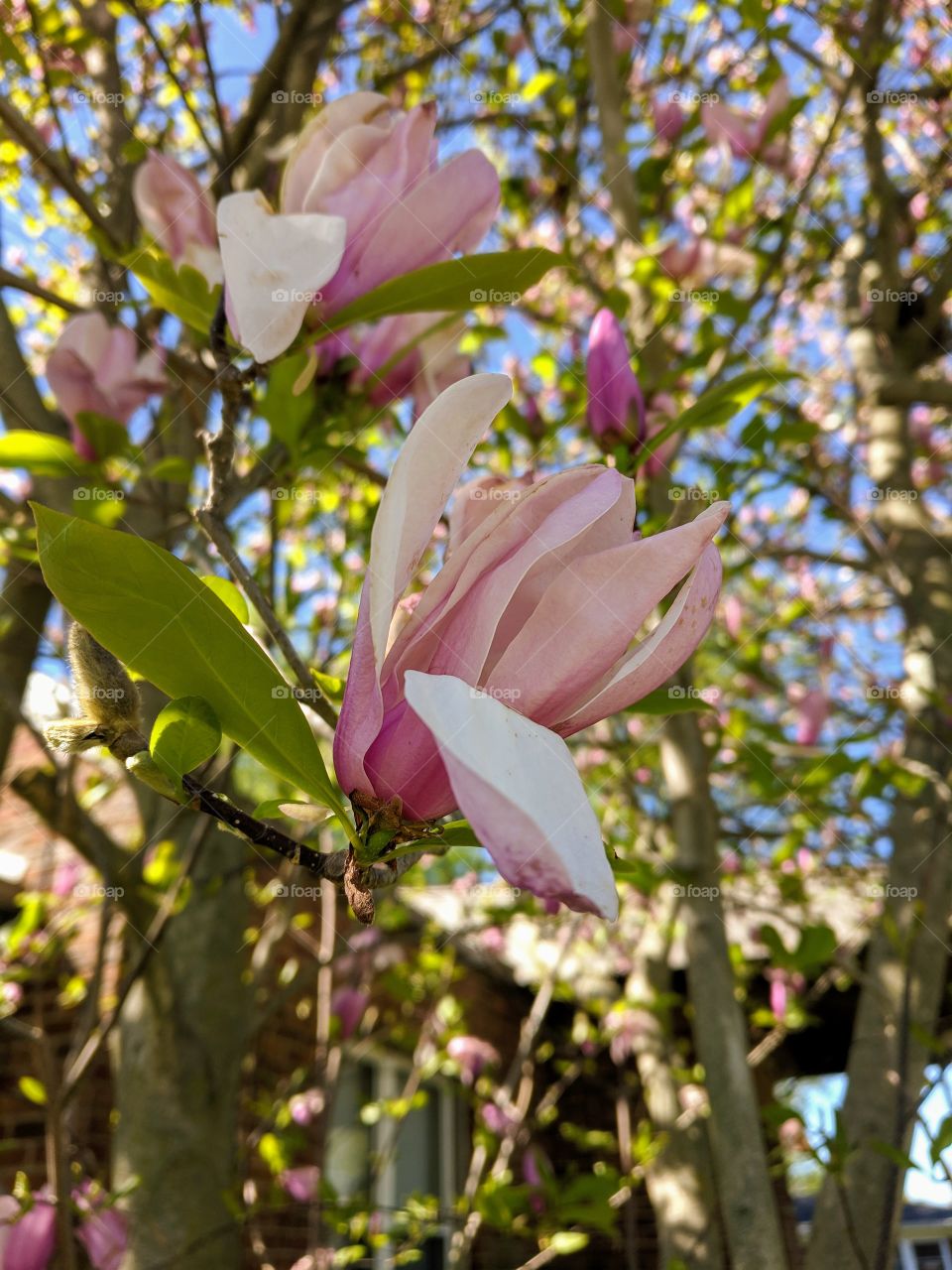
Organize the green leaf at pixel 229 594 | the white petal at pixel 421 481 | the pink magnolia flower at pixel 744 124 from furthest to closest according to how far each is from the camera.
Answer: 1. the pink magnolia flower at pixel 744 124
2. the green leaf at pixel 229 594
3. the white petal at pixel 421 481

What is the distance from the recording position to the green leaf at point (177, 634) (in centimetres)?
51

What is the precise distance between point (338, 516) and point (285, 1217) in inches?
116

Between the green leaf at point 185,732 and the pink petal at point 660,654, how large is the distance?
189 millimetres

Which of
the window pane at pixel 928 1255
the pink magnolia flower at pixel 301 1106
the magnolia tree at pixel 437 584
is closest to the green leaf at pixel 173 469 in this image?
the magnolia tree at pixel 437 584

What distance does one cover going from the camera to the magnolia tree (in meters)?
0.52

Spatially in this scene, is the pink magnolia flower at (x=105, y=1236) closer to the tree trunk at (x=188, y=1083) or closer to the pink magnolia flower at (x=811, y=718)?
the tree trunk at (x=188, y=1083)

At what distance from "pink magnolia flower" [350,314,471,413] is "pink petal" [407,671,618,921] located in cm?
76

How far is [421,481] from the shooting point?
510 mm

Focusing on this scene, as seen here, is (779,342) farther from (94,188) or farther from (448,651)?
(448,651)

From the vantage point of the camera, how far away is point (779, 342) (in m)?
5.29

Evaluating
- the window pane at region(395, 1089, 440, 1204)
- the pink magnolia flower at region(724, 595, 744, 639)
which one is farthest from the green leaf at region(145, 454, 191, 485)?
the window pane at region(395, 1089, 440, 1204)

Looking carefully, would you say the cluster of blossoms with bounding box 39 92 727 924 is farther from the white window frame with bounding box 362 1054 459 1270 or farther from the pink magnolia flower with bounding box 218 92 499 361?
the white window frame with bounding box 362 1054 459 1270

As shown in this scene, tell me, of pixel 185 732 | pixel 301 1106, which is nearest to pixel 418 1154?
pixel 301 1106

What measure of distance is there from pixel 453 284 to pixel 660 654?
426mm
